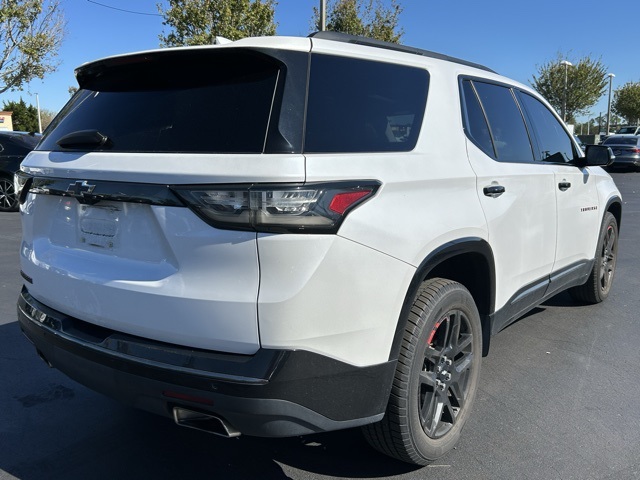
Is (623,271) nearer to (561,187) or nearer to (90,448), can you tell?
(561,187)

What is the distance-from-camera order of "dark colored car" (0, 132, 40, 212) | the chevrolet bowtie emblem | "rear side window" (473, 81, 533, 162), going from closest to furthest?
the chevrolet bowtie emblem → "rear side window" (473, 81, 533, 162) → "dark colored car" (0, 132, 40, 212)

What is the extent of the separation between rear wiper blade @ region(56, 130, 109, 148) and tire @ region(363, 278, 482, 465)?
4.90 feet

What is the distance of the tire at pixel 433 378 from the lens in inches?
91.7

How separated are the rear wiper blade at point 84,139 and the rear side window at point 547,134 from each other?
280cm

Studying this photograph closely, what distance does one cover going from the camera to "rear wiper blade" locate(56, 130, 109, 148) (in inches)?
91.1

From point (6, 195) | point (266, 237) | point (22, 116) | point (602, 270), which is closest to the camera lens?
point (266, 237)

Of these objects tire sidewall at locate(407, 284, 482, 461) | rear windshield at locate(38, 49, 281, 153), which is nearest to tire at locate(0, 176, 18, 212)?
rear windshield at locate(38, 49, 281, 153)

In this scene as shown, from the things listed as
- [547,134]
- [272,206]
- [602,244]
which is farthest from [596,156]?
[272,206]

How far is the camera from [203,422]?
212 cm

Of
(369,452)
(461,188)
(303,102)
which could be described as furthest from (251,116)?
(369,452)

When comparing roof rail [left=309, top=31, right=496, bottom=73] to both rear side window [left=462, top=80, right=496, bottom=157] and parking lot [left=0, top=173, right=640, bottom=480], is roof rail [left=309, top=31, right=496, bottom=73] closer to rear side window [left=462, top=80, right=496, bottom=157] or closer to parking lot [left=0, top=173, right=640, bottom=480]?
rear side window [left=462, top=80, right=496, bottom=157]

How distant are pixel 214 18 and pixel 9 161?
11.1m

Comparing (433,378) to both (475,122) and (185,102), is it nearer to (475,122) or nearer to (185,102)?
(475,122)

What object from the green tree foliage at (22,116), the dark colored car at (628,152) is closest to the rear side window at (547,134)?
the dark colored car at (628,152)
